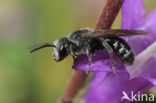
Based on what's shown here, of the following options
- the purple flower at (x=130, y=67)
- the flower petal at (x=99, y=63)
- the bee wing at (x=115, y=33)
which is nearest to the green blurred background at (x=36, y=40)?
the purple flower at (x=130, y=67)

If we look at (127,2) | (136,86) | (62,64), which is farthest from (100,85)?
(62,64)

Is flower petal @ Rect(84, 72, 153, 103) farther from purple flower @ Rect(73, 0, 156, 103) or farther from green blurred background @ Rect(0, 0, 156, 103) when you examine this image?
green blurred background @ Rect(0, 0, 156, 103)

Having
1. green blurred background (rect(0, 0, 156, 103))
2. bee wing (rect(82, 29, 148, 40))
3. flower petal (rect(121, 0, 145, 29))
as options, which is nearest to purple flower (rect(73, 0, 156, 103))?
flower petal (rect(121, 0, 145, 29))

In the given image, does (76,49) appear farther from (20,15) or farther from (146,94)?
(20,15)

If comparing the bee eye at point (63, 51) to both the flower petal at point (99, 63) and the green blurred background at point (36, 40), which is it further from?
the green blurred background at point (36, 40)

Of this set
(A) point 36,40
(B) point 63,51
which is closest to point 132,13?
(B) point 63,51

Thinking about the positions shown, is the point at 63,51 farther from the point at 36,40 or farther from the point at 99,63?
the point at 36,40
